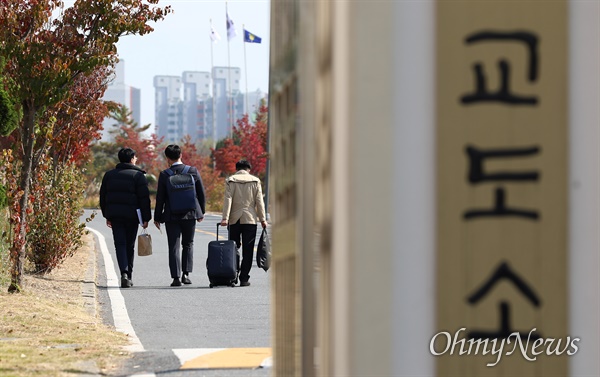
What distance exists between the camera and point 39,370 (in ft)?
23.5

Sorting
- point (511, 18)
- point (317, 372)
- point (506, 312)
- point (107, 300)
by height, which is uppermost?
point (511, 18)

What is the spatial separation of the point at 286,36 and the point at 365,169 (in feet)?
3.15

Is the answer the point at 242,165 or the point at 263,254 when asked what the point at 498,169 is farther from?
the point at 263,254

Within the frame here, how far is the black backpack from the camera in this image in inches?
534

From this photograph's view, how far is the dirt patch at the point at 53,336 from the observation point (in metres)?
7.40

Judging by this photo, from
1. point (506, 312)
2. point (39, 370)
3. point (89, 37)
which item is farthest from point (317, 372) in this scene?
point (89, 37)

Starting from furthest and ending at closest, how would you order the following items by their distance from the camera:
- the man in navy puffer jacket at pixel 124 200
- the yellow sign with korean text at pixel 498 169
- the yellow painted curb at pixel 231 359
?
the man in navy puffer jacket at pixel 124 200, the yellow painted curb at pixel 231 359, the yellow sign with korean text at pixel 498 169

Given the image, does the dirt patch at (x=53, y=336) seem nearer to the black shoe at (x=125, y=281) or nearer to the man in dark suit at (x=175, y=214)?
the black shoe at (x=125, y=281)

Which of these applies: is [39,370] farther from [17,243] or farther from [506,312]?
[17,243]

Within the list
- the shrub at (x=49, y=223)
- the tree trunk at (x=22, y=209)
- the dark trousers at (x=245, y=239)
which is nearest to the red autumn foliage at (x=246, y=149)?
the shrub at (x=49, y=223)

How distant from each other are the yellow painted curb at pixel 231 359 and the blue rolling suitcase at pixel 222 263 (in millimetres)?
5043

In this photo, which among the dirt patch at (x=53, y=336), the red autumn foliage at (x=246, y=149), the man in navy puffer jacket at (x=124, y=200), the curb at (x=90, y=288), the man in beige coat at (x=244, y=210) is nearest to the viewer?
the dirt patch at (x=53, y=336)

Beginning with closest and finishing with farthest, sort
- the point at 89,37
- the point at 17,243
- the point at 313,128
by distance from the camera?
the point at 313,128
the point at 17,243
the point at 89,37

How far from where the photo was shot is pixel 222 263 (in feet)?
45.2
